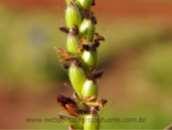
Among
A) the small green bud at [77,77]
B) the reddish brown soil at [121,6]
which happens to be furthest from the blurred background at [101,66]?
the small green bud at [77,77]

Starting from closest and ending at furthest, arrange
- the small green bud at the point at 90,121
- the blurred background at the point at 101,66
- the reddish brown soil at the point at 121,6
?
the small green bud at the point at 90,121, the blurred background at the point at 101,66, the reddish brown soil at the point at 121,6

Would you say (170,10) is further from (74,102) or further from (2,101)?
(74,102)

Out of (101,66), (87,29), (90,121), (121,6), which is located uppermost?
(121,6)

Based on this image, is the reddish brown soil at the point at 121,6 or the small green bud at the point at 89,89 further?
the reddish brown soil at the point at 121,6

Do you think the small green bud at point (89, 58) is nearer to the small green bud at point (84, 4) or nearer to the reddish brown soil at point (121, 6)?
the small green bud at point (84, 4)

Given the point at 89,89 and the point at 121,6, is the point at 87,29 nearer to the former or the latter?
the point at 89,89

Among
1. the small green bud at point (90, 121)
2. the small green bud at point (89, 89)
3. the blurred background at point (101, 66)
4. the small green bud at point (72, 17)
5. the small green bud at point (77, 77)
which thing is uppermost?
the blurred background at point (101, 66)

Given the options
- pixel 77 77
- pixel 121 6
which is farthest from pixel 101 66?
pixel 77 77

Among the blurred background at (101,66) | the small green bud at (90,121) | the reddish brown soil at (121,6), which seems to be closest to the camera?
the small green bud at (90,121)

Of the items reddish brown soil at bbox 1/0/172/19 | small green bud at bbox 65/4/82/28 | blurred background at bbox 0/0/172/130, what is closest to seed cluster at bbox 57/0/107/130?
small green bud at bbox 65/4/82/28
